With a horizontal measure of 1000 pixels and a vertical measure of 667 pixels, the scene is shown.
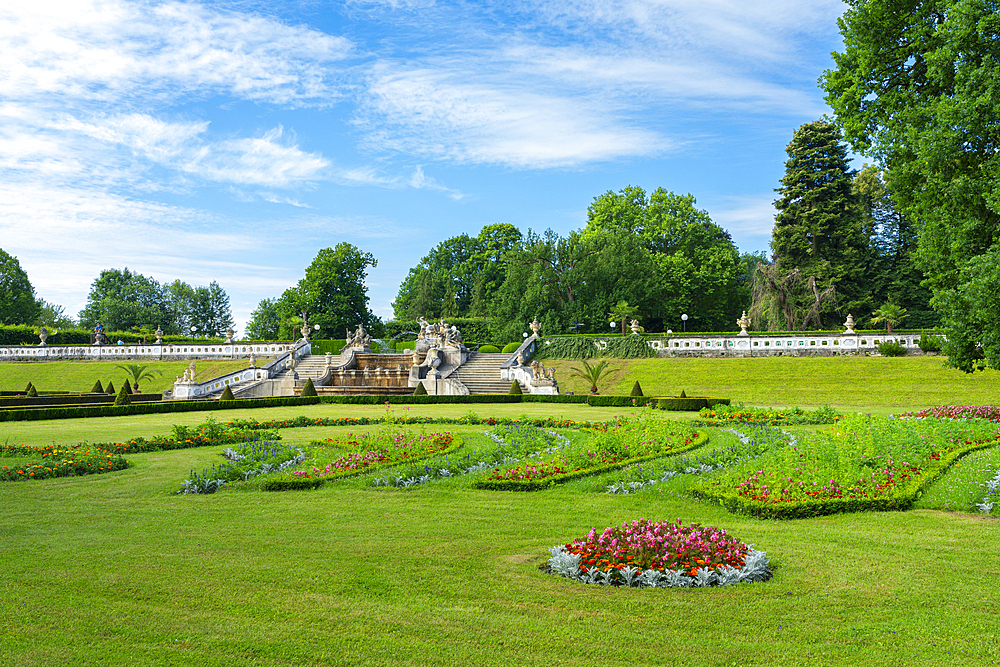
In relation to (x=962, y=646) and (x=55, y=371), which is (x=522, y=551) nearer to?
(x=962, y=646)

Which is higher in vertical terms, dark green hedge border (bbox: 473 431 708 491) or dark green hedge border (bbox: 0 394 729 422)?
dark green hedge border (bbox: 473 431 708 491)

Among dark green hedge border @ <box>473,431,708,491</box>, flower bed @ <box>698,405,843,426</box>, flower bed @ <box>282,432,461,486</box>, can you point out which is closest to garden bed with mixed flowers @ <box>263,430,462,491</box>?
flower bed @ <box>282,432,461,486</box>

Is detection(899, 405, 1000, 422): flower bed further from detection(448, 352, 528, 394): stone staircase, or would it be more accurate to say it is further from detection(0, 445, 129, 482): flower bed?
detection(448, 352, 528, 394): stone staircase

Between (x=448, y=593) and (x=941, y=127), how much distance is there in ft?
47.9

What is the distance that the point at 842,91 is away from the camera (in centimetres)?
1839

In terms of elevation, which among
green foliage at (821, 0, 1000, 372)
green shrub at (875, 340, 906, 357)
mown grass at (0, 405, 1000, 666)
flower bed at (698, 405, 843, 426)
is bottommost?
flower bed at (698, 405, 843, 426)

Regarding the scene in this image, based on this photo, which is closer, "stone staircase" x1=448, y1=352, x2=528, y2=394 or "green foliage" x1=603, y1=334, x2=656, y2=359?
"stone staircase" x1=448, y1=352, x2=528, y2=394

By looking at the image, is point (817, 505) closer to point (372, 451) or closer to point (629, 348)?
point (372, 451)

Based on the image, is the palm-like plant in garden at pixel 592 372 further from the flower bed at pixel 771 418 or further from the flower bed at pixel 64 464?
the flower bed at pixel 64 464

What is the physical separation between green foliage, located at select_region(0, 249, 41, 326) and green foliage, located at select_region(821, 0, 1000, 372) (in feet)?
261

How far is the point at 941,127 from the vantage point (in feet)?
46.8

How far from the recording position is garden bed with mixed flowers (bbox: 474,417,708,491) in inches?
399

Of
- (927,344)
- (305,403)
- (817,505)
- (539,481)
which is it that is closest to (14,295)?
(305,403)

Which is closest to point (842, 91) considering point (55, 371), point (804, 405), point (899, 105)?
point (899, 105)
